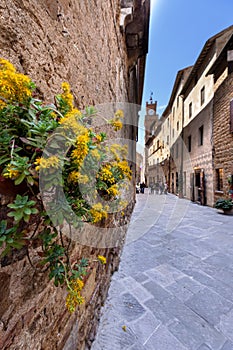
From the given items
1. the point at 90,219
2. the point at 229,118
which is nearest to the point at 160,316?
the point at 90,219

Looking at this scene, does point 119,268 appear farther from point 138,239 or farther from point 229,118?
point 229,118

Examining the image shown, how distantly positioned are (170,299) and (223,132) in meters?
7.52

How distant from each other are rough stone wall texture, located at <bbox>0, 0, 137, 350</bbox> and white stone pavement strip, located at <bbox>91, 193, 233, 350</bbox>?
38 centimetres

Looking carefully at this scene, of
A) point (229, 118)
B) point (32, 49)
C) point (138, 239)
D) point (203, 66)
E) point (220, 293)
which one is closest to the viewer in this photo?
point (32, 49)

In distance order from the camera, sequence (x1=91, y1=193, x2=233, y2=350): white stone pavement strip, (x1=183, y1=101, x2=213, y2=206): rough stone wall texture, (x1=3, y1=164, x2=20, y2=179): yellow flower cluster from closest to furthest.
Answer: (x1=3, y1=164, x2=20, y2=179): yellow flower cluster → (x1=91, y1=193, x2=233, y2=350): white stone pavement strip → (x1=183, y1=101, x2=213, y2=206): rough stone wall texture

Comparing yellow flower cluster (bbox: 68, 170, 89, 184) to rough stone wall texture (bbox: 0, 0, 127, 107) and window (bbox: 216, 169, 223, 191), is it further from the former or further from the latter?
window (bbox: 216, 169, 223, 191)

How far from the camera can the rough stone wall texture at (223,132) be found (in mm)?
7059

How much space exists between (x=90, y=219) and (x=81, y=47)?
1264 mm

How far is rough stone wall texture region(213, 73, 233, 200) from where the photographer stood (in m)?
7.06

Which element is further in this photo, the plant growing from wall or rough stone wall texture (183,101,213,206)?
rough stone wall texture (183,101,213,206)

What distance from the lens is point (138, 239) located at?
12.8ft

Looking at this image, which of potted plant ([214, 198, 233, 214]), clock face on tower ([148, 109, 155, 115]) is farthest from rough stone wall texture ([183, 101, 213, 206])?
clock face on tower ([148, 109, 155, 115])

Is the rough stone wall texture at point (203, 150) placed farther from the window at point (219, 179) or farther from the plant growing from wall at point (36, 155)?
the plant growing from wall at point (36, 155)

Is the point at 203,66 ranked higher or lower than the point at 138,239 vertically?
higher
